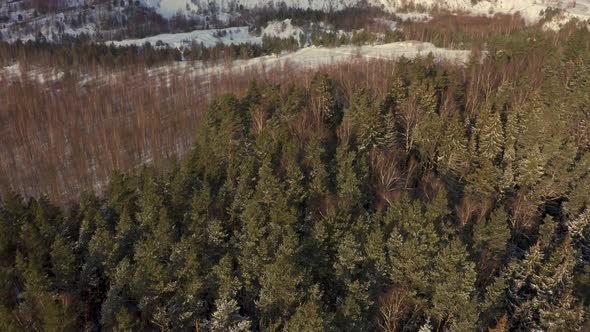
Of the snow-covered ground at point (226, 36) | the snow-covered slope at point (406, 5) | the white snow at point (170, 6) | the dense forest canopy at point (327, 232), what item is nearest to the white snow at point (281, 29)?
the snow-covered ground at point (226, 36)

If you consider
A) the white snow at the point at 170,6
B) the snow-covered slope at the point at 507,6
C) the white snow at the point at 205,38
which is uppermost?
the white snow at the point at 170,6

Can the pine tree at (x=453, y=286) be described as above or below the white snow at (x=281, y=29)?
below

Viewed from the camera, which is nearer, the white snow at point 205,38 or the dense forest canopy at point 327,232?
the dense forest canopy at point 327,232

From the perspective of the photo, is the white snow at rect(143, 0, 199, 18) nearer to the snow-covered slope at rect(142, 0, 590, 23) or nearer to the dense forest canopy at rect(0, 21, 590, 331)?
the snow-covered slope at rect(142, 0, 590, 23)

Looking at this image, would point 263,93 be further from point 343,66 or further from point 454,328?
point 454,328

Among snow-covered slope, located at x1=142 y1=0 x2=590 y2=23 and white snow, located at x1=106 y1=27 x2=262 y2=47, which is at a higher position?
snow-covered slope, located at x1=142 y1=0 x2=590 y2=23

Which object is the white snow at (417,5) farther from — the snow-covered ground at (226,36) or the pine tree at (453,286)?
the pine tree at (453,286)

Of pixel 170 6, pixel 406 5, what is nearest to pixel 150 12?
pixel 170 6

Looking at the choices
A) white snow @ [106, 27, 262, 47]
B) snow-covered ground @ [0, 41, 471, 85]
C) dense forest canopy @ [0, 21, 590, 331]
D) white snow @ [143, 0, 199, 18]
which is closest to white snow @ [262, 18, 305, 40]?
Result: white snow @ [106, 27, 262, 47]

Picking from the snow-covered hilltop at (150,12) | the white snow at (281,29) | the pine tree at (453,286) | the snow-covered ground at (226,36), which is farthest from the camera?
the snow-covered hilltop at (150,12)

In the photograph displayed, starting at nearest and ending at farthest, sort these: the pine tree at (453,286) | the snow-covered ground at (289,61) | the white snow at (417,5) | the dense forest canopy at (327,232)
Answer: the dense forest canopy at (327,232), the pine tree at (453,286), the snow-covered ground at (289,61), the white snow at (417,5)
